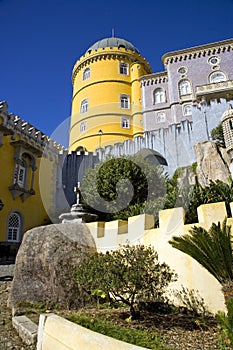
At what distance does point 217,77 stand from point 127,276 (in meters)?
27.6

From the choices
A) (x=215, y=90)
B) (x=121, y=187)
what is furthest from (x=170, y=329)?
(x=215, y=90)

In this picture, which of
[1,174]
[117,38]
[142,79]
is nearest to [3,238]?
[1,174]

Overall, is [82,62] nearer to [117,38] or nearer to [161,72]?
[117,38]

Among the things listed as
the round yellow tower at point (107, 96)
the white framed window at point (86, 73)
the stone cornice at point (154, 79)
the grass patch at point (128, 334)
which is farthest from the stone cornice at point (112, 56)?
the grass patch at point (128, 334)

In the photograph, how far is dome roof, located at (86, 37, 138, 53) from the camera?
31792mm

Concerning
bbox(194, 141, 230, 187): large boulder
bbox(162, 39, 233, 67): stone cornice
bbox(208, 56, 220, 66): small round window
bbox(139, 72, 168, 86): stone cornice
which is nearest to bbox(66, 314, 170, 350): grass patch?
bbox(194, 141, 230, 187): large boulder

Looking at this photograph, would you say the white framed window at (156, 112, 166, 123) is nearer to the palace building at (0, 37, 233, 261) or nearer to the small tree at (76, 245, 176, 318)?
the palace building at (0, 37, 233, 261)

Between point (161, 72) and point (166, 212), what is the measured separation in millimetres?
26801

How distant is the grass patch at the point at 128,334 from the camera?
12.8ft

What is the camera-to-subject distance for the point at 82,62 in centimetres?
3197

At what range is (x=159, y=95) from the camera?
2920 cm

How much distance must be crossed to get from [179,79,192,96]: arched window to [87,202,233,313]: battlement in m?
23.6

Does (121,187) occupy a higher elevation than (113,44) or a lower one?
lower

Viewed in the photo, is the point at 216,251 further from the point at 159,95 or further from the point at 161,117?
the point at 159,95
